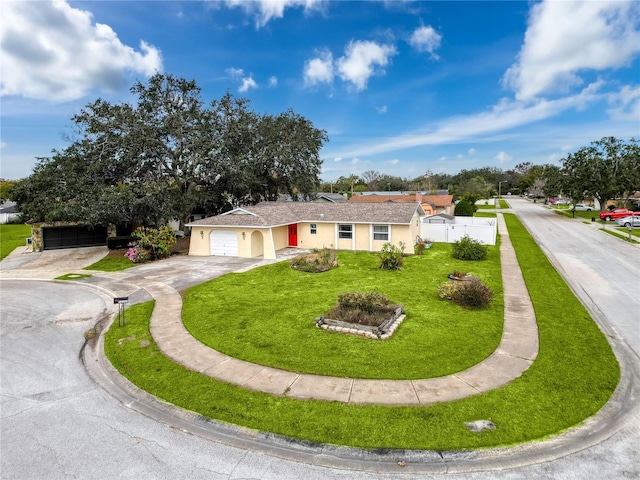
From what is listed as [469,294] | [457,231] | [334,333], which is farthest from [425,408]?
[457,231]

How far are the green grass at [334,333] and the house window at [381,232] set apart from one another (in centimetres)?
556

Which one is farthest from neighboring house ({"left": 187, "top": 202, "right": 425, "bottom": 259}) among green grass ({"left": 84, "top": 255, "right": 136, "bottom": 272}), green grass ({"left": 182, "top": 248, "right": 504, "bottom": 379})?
green grass ({"left": 182, "top": 248, "right": 504, "bottom": 379})

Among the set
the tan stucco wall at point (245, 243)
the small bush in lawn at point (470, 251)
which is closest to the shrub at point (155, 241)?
the tan stucco wall at point (245, 243)

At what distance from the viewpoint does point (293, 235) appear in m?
26.5

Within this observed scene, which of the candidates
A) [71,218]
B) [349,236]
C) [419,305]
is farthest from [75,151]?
[419,305]

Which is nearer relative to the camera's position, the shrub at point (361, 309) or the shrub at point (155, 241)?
the shrub at point (361, 309)

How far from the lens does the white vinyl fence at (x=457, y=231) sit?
25.8 m

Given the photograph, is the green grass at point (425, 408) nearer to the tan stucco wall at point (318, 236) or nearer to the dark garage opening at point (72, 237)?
the tan stucco wall at point (318, 236)

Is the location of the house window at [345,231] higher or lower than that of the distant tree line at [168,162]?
lower

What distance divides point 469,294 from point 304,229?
15.4 metres

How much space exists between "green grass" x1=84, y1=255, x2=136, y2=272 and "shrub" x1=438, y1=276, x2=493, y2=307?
59.6ft

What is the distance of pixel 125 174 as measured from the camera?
26484 mm

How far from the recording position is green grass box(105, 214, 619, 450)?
5785 millimetres

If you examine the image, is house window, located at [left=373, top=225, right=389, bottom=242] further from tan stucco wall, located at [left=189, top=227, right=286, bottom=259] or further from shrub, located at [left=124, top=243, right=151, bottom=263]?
shrub, located at [left=124, top=243, right=151, bottom=263]
